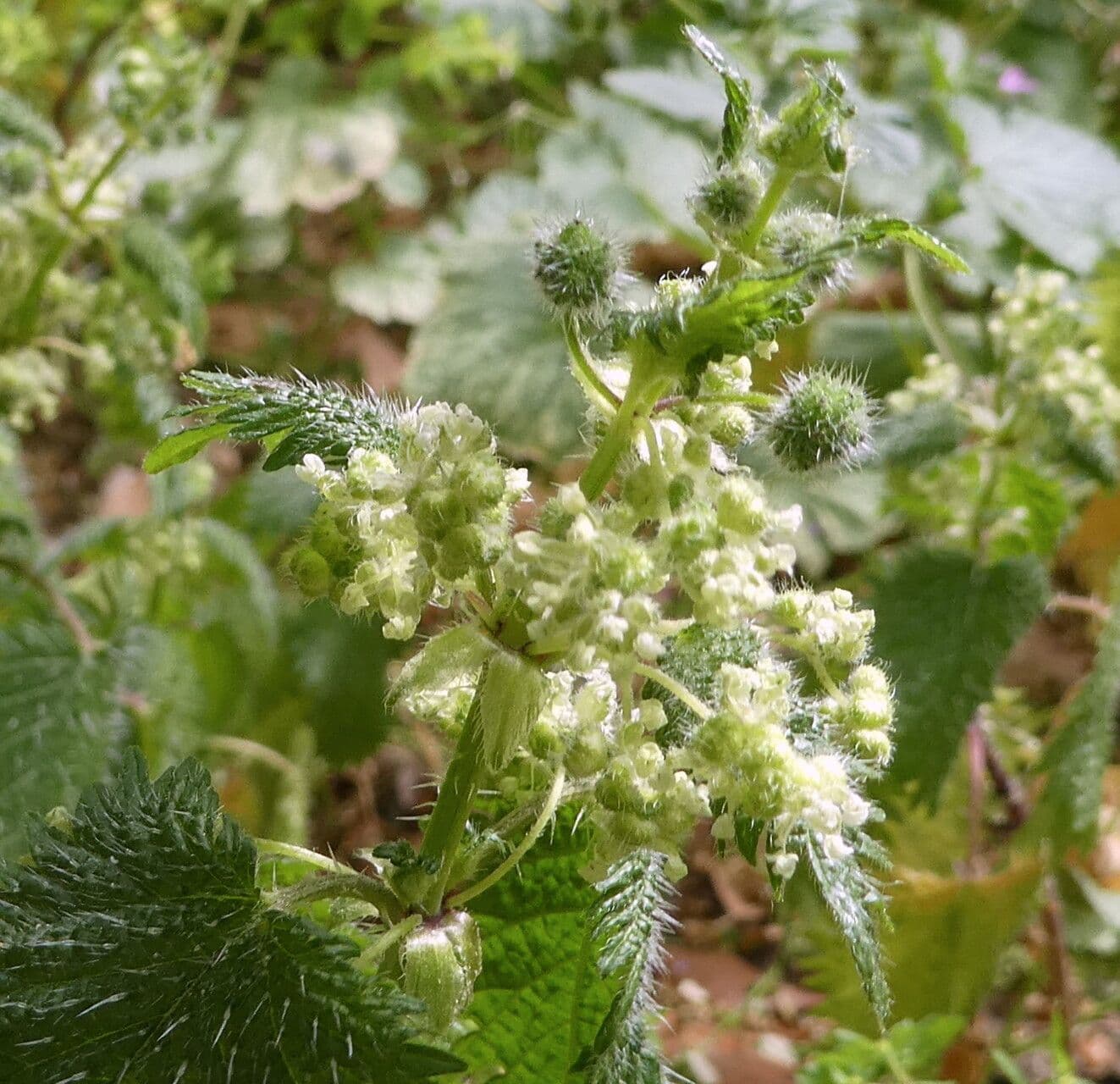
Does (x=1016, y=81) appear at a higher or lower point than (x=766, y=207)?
higher

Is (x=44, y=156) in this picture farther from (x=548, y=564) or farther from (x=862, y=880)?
(x=862, y=880)

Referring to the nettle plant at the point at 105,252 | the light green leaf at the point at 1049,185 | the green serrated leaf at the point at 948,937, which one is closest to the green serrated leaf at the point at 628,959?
the green serrated leaf at the point at 948,937

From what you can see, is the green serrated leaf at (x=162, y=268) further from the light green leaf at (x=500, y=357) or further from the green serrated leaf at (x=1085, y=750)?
the green serrated leaf at (x=1085, y=750)

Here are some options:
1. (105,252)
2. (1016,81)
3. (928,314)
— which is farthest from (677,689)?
(1016,81)

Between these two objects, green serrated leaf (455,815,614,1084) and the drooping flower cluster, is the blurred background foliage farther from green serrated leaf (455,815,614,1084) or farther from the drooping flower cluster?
green serrated leaf (455,815,614,1084)

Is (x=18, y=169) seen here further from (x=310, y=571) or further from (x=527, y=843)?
(x=527, y=843)
